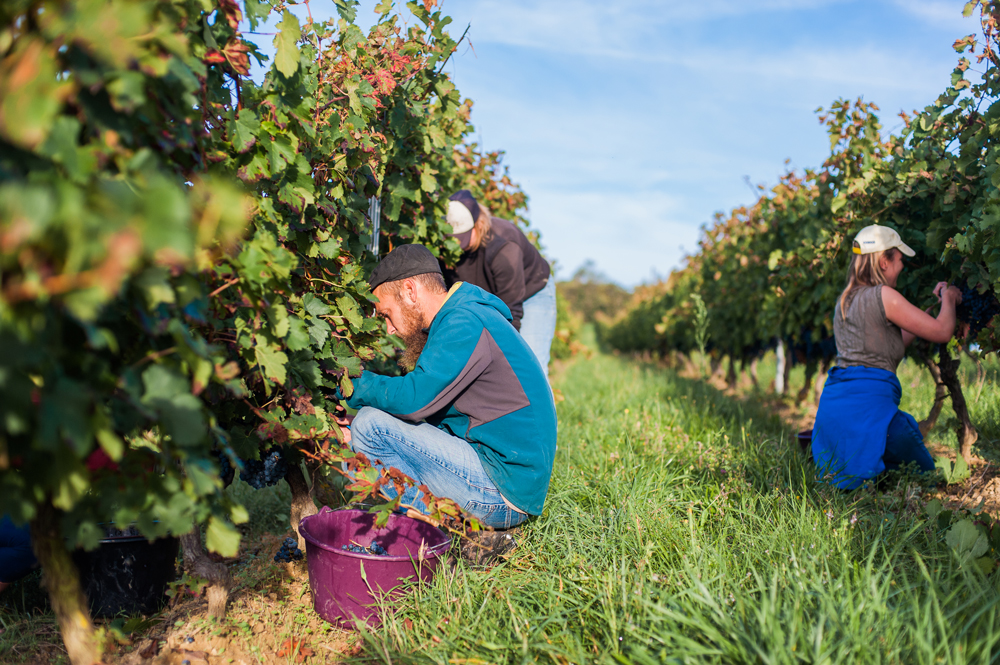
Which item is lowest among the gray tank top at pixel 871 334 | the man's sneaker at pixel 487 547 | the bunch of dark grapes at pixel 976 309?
the man's sneaker at pixel 487 547

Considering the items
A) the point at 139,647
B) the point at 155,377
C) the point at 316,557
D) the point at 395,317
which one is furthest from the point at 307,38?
the point at 139,647

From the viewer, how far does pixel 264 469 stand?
8.93 feet

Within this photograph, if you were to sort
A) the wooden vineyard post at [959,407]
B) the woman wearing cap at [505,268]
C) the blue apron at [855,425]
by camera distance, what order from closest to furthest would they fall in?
the blue apron at [855,425] → the woman wearing cap at [505,268] → the wooden vineyard post at [959,407]

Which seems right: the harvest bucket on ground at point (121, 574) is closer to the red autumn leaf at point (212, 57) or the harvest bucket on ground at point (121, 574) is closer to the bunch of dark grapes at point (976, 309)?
the red autumn leaf at point (212, 57)

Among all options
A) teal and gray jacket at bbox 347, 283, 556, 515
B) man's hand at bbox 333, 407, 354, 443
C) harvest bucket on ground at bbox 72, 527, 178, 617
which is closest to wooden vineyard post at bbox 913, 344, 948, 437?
teal and gray jacket at bbox 347, 283, 556, 515

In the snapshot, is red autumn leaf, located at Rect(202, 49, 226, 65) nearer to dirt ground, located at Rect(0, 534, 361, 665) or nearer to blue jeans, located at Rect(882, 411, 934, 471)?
dirt ground, located at Rect(0, 534, 361, 665)

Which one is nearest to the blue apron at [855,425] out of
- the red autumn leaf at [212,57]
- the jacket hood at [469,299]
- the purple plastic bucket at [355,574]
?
the jacket hood at [469,299]

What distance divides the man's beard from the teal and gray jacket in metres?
0.12

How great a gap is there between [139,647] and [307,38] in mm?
2500

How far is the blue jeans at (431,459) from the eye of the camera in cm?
246

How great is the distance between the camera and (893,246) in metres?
3.57

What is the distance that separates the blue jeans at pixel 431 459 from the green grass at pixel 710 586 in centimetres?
27

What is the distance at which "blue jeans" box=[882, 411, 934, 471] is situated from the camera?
11.3ft

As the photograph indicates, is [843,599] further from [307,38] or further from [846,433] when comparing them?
[307,38]
